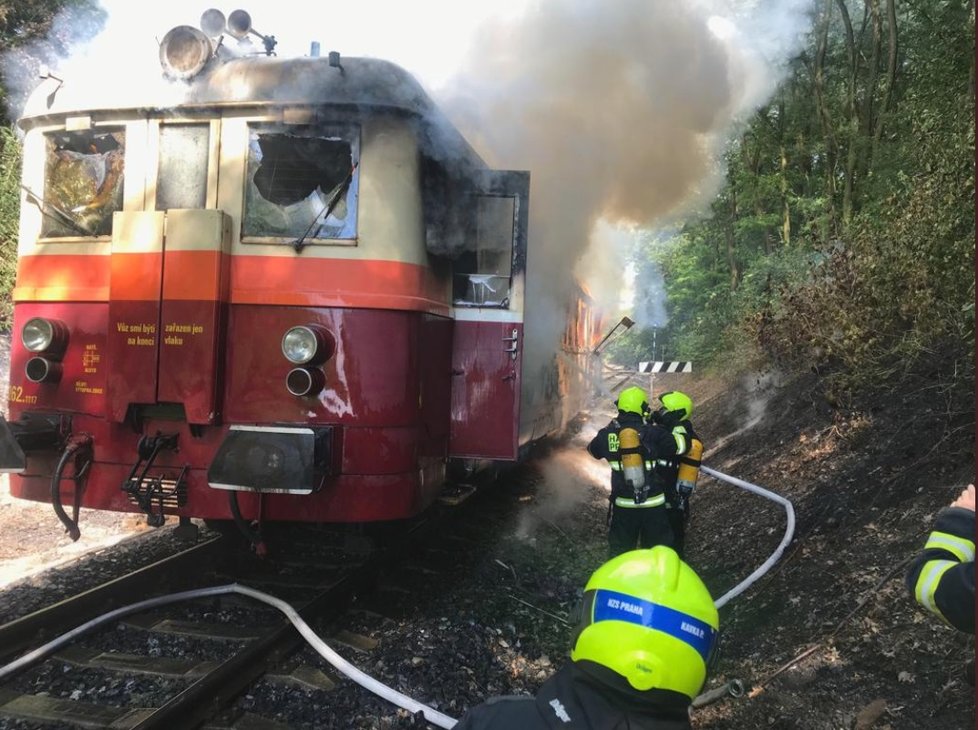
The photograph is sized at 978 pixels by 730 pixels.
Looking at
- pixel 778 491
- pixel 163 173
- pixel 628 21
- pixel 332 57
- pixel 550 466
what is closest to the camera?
pixel 332 57

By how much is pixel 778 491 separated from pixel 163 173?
591 centimetres

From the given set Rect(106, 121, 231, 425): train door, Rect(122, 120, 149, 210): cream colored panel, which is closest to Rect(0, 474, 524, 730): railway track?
Rect(106, 121, 231, 425): train door

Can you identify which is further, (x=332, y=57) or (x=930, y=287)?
(x=930, y=287)

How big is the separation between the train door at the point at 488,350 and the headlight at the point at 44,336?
96.0 inches

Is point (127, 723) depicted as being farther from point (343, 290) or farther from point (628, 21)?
point (628, 21)

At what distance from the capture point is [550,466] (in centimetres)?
1027

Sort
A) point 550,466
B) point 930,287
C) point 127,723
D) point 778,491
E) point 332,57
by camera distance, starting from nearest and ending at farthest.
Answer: point 127,723 → point 332,57 → point 930,287 → point 778,491 → point 550,466

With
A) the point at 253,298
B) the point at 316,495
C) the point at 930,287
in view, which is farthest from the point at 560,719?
the point at 930,287

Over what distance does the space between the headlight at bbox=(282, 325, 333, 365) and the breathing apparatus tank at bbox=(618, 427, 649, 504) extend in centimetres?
217

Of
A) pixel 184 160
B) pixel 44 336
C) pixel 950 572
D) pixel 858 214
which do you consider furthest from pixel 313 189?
pixel 858 214

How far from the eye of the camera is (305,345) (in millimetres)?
3975

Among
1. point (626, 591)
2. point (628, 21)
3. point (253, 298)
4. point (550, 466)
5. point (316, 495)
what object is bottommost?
point (550, 466)

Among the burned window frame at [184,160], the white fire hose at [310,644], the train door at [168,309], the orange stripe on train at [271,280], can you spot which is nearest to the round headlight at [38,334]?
the orange stripe on train at [271,280]

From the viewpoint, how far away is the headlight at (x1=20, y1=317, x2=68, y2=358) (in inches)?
168
